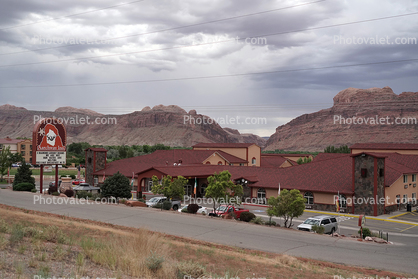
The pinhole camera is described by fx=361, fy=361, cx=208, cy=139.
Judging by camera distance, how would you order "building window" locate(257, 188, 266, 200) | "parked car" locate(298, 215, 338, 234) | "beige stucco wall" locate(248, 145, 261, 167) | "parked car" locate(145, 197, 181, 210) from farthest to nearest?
"beige stucco wall" locate(248, 145, 261, 167) < "building window" locate(257, 188, 266, 200) < "parked car" locate(145, 197, 181, 210) < "parked car" locate(298, 215, 338, 234)

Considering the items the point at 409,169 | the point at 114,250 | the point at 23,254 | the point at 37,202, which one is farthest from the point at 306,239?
the point at 409,169

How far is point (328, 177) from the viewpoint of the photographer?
4066cm

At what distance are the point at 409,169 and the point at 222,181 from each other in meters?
26.2

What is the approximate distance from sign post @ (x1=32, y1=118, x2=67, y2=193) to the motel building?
12408mm

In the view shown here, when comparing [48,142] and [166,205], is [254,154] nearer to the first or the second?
[166,205]

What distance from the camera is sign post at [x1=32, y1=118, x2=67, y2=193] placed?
35906 mm

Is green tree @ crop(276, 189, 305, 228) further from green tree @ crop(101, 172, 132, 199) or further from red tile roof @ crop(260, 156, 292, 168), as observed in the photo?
red tile roof @ crop(260, 156, 292, 168)

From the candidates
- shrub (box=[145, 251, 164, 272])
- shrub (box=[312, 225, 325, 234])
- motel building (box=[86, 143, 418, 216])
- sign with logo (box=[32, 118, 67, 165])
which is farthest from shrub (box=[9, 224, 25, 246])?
motel building (box=[86, 143, 418, 216])

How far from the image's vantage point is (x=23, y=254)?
9750 mm

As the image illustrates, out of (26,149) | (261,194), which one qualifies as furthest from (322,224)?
(26,149)

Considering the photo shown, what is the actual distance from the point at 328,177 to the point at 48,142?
30.3 m

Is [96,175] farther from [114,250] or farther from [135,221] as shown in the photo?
[114,250]

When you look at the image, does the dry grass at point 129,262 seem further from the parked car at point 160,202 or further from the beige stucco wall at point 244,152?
the beige stucco wall at point 244,152

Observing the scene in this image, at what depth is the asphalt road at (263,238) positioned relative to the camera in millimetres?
17266
